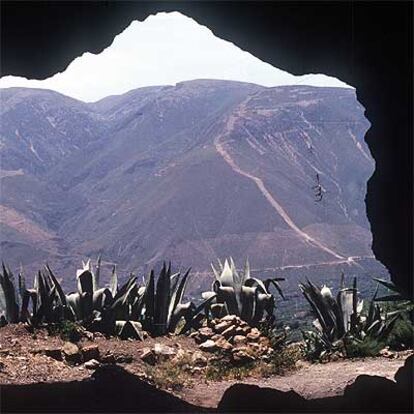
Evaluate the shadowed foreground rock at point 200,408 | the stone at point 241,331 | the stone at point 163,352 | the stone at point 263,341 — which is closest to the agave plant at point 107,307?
the stone at point 163,352

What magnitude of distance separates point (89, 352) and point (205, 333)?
205 centimetres

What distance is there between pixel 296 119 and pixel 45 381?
194ft

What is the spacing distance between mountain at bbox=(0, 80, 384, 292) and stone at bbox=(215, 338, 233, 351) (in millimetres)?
36188

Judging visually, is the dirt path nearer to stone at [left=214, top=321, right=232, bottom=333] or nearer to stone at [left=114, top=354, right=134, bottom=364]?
stone at [left=114, top=354, right=134, bottom=364]

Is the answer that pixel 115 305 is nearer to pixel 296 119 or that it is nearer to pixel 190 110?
pixel 296 119

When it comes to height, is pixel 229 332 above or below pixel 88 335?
below

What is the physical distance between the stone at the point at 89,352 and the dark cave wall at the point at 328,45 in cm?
404

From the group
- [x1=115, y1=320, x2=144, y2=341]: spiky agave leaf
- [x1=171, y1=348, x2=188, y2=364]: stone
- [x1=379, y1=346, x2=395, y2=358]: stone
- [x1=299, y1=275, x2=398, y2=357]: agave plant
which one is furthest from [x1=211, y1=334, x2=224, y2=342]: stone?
[x1=379, y1=346, x2=395, y2=358]: stone

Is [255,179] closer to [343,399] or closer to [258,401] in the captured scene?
[343,399]

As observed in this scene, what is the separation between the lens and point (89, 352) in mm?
9672

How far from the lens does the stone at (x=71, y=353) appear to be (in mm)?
9508

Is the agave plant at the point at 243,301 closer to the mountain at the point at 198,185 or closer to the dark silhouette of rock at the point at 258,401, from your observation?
the dark silhouette of rock at the point at 258,401

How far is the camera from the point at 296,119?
65688 millimetres

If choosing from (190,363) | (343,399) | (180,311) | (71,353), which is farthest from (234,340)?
(343,399)
